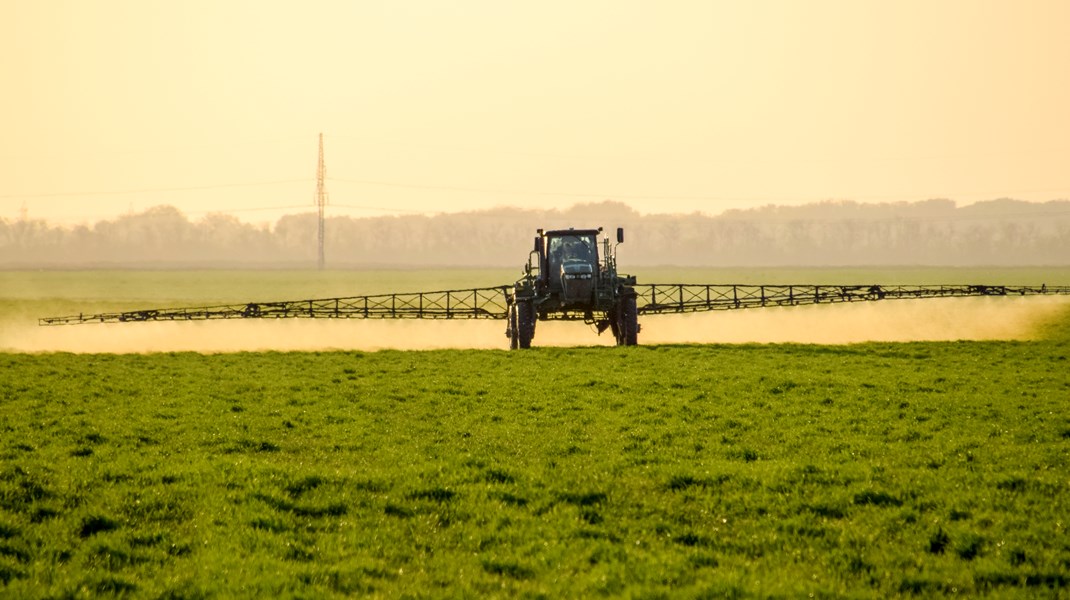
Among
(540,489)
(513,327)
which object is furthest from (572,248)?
(540,489)

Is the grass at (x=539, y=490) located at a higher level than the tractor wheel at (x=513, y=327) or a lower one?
lower

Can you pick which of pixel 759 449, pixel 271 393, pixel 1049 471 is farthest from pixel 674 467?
pixel 271 393

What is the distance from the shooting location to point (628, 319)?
3616 cm

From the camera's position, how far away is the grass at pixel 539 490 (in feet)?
29.7

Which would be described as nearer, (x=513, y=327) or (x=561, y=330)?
(x=513, y=327)

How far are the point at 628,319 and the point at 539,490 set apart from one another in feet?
79.9

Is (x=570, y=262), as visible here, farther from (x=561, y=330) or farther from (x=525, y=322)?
(x=561, y=330)

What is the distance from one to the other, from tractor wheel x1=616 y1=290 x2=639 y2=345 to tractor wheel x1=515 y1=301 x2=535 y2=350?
3.64 m

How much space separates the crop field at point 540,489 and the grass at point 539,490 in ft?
0.15

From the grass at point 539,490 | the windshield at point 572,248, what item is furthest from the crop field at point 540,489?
the windshield at point 572,248

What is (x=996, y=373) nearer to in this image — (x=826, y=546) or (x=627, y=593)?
(x=826, y=546)

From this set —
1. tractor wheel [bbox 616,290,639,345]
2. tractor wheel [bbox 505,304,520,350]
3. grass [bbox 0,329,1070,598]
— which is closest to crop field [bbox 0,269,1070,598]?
→ grass [bbox 0,329,1070,598]

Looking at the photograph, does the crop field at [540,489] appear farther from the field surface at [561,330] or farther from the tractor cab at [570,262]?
the field surface at [561,330]

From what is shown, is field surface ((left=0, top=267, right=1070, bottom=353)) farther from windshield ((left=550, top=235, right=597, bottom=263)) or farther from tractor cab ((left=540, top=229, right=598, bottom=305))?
windshield ((left=550, top=235, right=597, bottom=263))
